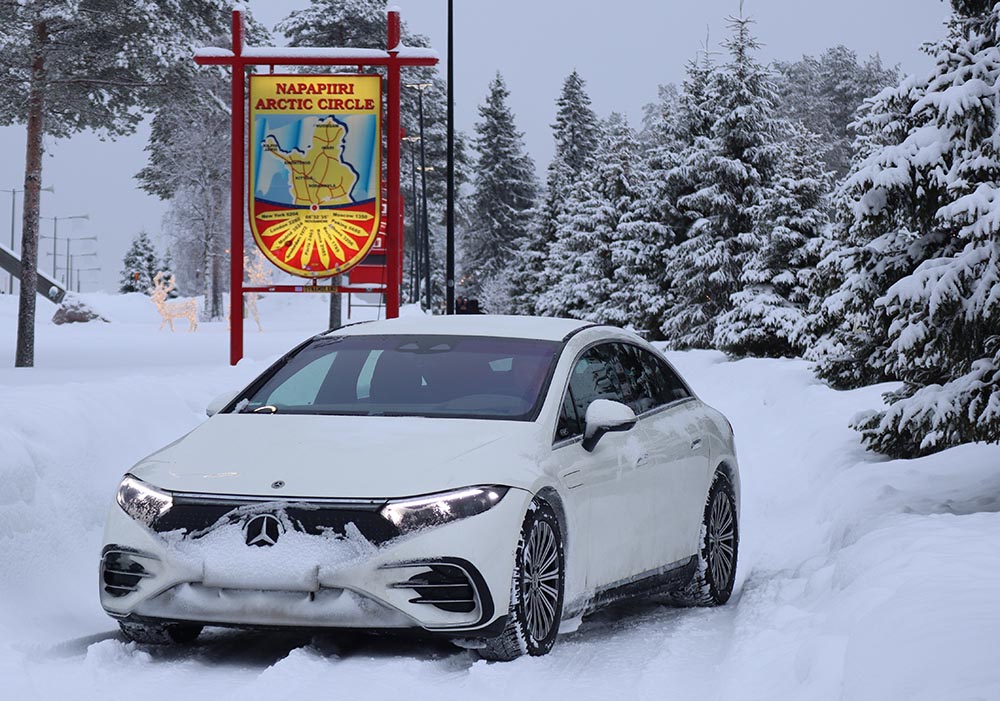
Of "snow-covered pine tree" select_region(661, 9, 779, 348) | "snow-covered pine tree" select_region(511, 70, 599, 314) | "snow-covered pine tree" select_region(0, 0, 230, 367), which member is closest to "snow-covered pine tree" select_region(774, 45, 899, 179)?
"snow-covered pine tree" select_region(511, 70, 599, 314)

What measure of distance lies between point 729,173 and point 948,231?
2885 cm

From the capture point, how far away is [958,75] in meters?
10.2

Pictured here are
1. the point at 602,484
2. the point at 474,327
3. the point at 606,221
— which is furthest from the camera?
the point at 606,221

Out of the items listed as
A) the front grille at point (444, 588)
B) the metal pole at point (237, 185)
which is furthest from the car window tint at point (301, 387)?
the metal pole at point (237, 185)

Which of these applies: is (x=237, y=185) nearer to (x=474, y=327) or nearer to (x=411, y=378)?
(x=474, y=327)

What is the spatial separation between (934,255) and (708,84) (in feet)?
99.2

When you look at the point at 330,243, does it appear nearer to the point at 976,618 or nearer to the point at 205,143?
the point at 976,618

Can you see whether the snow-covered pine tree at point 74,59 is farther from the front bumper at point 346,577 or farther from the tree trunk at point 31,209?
the front bumper at point 346,577

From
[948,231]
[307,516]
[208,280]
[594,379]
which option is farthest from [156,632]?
[208,280]

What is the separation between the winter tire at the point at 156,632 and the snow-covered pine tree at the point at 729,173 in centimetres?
3391

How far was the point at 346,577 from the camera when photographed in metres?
5.57

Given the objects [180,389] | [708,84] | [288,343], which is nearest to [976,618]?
[180,389]

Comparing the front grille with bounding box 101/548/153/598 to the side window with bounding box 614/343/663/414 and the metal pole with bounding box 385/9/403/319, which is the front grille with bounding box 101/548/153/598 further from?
the metal pole with bounding box 385/9/403/319

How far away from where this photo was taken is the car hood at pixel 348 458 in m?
5.74
